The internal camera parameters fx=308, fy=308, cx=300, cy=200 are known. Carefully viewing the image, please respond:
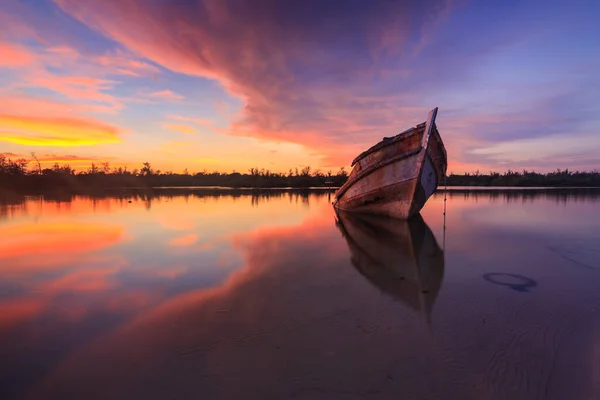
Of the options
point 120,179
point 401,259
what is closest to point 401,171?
point 401,259

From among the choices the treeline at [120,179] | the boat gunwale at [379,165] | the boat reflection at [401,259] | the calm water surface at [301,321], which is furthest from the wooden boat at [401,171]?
the treeline at [120,179]

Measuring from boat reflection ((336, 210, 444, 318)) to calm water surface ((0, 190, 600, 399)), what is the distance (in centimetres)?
5

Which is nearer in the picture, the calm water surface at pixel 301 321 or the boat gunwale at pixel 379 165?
the calm water surface at pixel 301 321

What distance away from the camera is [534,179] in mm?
67875

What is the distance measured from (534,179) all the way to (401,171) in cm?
7262

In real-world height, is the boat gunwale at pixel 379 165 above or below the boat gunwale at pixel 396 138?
below

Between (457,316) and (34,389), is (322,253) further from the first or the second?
(34,389)

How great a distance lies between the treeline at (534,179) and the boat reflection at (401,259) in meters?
66.8

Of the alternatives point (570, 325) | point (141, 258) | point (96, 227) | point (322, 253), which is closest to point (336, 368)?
point (570, 325)

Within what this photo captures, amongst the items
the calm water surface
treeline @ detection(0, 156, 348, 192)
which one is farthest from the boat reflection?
treeline @ detection(0, 156, 348, 192)

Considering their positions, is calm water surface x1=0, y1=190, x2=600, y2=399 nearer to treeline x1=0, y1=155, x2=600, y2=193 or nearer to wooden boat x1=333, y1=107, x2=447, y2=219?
wooden boat x1=333, y1=107, x2=447, y2=219

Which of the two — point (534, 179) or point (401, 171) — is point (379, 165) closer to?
point (401, 171)

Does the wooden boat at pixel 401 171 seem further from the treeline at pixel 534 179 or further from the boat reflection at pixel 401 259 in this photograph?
the treeline at pixel 534 179

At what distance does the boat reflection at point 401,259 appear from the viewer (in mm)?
5062
